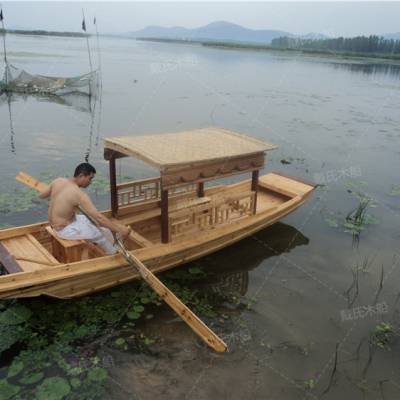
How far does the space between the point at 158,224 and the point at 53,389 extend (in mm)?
3847

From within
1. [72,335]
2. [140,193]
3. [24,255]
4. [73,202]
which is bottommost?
[72,335]

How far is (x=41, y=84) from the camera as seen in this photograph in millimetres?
24000

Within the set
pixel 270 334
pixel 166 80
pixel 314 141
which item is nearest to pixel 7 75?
pixel 166 80

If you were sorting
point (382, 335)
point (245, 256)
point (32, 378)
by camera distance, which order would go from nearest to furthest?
point (32, 378), point (382, 335), point (245, 256)

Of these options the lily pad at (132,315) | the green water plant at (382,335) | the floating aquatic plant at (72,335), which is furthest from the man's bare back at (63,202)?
the green water plant at (382,335)

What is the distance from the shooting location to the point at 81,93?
24.6m

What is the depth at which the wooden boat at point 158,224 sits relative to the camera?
559 centimetres

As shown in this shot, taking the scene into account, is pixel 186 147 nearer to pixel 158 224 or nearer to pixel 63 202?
pixel 158 224

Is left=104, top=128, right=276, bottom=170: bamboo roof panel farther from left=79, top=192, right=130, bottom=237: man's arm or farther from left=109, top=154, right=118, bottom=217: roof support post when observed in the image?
left=79, top=192, right=130, bottom=237: man's arm

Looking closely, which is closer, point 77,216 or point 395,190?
point 77,216

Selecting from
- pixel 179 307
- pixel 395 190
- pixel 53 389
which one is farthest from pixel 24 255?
pixel 395 190

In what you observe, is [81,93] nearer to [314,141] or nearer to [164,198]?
[314,141]

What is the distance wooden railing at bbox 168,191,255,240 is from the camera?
22.4 feet

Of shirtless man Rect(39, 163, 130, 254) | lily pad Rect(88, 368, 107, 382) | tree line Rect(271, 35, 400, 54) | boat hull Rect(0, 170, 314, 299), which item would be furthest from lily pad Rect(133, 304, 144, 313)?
tree line Rect(271, 35, 400, 54)
